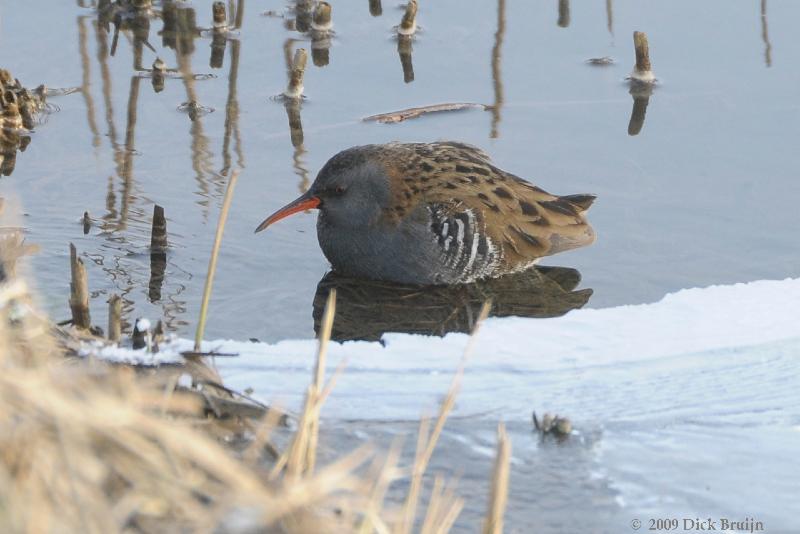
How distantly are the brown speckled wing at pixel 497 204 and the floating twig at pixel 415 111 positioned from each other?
→ 1011 mm

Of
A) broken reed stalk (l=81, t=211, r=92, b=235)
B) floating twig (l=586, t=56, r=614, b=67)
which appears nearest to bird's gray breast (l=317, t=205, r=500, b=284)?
broken reed stalk (l=81, t=211, r=92, b=235)

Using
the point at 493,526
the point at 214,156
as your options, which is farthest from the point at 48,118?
the point at 493,526

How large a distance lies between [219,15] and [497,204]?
2.90 m

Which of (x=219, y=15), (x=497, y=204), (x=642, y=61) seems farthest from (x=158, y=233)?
(x=642, y=61)

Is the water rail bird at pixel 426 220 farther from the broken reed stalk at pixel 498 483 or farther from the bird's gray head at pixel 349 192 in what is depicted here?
the broken reed stalk at pixel 498 483

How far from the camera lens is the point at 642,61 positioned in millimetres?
8156

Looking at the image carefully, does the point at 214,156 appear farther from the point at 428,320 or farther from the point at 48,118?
the point at 428,320

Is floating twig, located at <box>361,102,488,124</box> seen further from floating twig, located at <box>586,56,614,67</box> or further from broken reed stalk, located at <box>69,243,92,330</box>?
broken reed stalk, located at <box>69,243,92,330</box>

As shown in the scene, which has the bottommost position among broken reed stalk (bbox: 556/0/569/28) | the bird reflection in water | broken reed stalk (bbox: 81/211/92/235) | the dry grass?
the bird reflection in water

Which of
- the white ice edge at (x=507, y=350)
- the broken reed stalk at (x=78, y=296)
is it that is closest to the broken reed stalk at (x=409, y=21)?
the white ice edge at (x=507, y=350)

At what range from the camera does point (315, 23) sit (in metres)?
8.81

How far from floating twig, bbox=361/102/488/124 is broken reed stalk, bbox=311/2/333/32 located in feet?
4.11

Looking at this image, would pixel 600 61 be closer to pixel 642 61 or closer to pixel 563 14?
pixel 642 61

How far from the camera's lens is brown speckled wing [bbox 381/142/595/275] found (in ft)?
21.5
